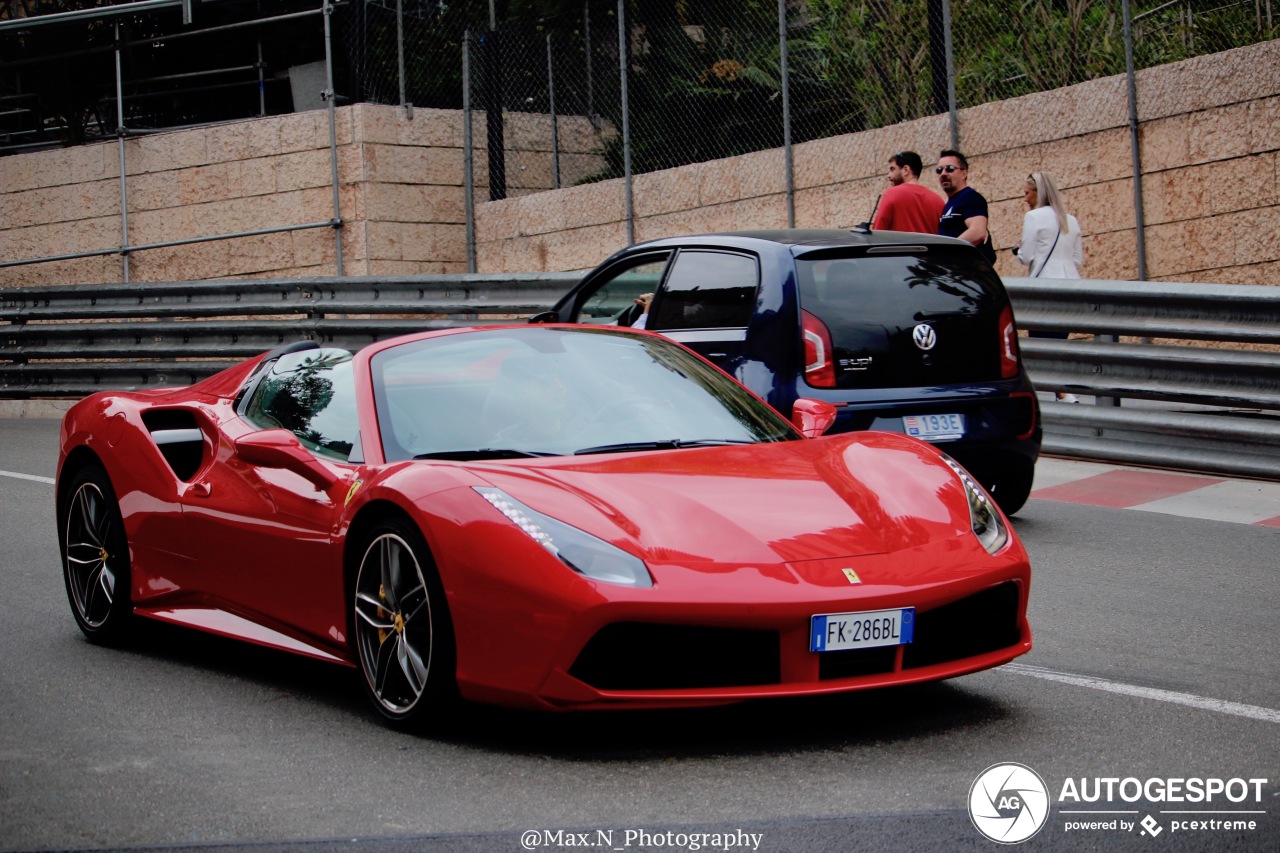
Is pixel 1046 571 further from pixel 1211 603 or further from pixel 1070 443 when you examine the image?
pixel 1070 443

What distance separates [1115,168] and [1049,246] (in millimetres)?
1241

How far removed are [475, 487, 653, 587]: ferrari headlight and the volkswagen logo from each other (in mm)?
4080

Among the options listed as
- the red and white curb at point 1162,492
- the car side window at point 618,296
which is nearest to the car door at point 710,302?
the car side window at point 618,296

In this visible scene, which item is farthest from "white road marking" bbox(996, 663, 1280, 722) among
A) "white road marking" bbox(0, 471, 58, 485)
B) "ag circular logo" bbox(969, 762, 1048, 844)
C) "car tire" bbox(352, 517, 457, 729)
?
"white road marking" bbox(0, 471, 58, 485)

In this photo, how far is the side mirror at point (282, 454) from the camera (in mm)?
5398

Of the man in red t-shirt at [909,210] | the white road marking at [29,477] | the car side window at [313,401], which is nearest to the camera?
the car side window at [313,401]

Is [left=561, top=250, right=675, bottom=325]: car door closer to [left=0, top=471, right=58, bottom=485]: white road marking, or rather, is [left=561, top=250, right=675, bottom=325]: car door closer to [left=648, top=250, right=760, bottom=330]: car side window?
[left=648, top=250, right=760, bottom=330]: car side window

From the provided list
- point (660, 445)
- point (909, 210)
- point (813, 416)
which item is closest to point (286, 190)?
point (909, 210)

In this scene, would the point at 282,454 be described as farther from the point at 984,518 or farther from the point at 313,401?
the point at 984,518

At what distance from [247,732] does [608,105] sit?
1342 cm

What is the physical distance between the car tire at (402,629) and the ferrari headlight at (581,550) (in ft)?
1.04

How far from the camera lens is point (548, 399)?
5605 millimetres

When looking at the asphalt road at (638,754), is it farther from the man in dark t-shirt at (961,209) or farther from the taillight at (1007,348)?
the man in dark t-shirt at (961,209)

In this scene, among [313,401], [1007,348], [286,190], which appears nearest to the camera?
[313,401]
